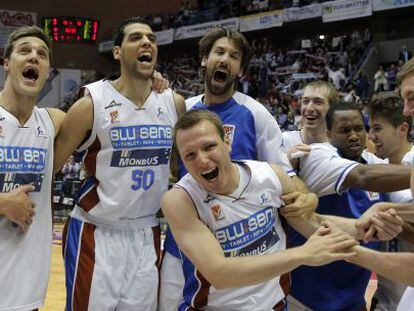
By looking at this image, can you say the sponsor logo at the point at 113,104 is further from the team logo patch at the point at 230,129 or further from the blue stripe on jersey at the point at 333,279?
the blue stripe on jersey at the point at 333,279

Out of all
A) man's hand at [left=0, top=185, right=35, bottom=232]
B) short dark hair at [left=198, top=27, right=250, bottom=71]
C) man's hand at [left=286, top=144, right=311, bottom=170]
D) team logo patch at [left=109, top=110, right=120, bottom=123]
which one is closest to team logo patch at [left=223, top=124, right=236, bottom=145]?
man's hand at [left=286, top=144, right=311, bottom=170]

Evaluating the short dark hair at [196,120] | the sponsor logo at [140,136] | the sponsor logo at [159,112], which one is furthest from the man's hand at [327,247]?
the sponsor logo at [159,112]

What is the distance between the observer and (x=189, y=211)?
2.55m

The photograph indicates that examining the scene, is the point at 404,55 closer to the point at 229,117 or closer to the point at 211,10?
the point at 211,10

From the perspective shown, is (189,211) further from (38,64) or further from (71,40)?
(71,40)

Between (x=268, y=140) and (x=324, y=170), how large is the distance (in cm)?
36

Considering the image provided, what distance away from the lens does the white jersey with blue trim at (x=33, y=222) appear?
3104mm

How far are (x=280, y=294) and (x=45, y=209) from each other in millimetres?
1377

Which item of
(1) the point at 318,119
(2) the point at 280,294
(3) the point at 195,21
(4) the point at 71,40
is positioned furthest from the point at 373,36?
(2) the point at 280,294

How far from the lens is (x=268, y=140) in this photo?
3324 mm

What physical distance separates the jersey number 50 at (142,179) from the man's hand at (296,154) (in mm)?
789

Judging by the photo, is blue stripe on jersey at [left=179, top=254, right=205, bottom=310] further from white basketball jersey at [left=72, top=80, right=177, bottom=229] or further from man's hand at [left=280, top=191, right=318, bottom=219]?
white basketball jersey at [left=72, top=80, right=177, bottom=229]

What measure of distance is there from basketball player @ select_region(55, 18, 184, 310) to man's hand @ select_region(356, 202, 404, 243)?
3.98 ft

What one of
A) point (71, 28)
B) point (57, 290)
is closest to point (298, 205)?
point (57, 290)
